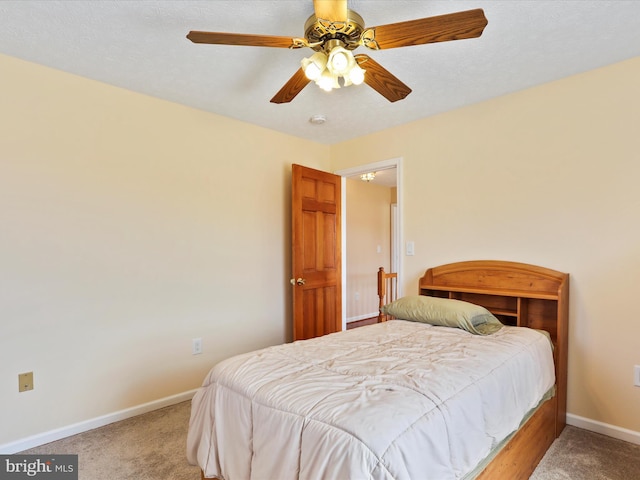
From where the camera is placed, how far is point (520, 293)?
8.20 ft

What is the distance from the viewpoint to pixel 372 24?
190 cm

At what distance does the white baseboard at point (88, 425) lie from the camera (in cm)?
217

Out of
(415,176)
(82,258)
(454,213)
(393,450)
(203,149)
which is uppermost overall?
(203,149)

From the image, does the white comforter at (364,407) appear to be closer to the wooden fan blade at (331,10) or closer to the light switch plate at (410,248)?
the light switch plate at (410,248)

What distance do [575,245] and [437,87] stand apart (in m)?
1.47

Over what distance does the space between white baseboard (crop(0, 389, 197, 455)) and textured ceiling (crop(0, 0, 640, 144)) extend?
7.78 ft

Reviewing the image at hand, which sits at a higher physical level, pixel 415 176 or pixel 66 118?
pixel 66 118

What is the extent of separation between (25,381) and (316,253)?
2411mm

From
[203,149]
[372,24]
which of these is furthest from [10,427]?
[372,24]

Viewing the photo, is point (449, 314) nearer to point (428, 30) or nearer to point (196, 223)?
point (428, 30)

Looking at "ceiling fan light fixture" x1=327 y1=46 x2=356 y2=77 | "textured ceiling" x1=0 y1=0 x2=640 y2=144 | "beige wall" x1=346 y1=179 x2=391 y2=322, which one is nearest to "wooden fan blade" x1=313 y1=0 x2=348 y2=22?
"ceiling fan light fixture" x1=327 y1=46 x2=356 y2=77

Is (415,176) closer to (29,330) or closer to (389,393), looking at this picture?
(389,393)

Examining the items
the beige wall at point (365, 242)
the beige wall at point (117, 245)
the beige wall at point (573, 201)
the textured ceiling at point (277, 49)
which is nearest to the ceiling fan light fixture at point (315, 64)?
the textured ceiling at point (277, 49)

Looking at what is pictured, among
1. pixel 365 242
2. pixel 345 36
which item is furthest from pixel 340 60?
pixel 365 242
